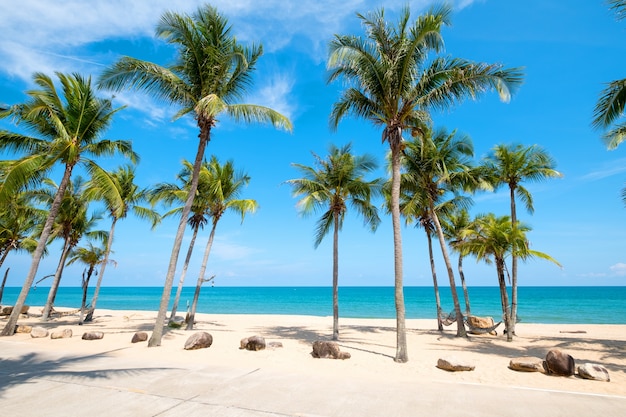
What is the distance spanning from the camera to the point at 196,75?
1134 centimetres

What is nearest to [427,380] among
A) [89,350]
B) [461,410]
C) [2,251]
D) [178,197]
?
[461,410]

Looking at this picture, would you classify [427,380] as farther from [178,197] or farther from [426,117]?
[178,197]

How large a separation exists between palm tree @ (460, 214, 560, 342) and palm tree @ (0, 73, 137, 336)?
16585 mm

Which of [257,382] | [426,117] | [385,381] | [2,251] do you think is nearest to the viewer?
[257,382]

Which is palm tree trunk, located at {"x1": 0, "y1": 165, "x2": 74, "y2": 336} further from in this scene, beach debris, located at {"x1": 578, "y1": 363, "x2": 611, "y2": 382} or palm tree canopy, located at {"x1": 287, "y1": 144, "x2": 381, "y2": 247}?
beach debris, located at {"x1": 578, "y1": 363, "x2": 611, "y2": 382}

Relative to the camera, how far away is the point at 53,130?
43.2ft

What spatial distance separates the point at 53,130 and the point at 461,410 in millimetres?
16520

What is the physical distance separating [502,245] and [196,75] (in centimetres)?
1410

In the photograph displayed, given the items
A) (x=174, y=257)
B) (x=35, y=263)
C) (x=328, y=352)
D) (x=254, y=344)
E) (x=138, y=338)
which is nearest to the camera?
(x=328, y=352)

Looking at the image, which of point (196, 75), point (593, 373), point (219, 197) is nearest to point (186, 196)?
point (219, 197)

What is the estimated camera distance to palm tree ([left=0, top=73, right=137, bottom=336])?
12.2 m

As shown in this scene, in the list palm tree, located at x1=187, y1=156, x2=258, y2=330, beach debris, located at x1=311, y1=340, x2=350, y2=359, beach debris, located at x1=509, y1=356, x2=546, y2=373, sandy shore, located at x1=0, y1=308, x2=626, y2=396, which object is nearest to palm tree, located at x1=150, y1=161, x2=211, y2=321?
palm tree, located at x1=187, y1=156, x2=258, y2=330

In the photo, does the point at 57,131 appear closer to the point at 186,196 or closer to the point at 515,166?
the point at 186,196

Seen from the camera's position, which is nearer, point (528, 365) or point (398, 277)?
point (528, 365)
